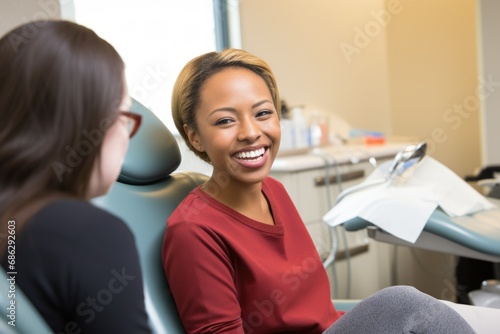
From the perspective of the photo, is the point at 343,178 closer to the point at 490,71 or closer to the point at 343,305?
the point at 490,71

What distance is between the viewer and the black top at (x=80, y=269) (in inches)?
25.5

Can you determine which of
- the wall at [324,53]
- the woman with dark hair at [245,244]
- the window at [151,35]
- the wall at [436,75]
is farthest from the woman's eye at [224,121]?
the wall at [436,75]

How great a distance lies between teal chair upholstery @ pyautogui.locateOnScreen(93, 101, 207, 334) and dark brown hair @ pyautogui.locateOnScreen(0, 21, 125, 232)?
0.63 m

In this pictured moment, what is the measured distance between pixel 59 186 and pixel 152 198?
2.31 feet

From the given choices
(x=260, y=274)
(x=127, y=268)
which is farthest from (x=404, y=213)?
(x=127, y=268)

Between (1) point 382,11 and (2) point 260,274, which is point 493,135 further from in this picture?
(2) point 260,274

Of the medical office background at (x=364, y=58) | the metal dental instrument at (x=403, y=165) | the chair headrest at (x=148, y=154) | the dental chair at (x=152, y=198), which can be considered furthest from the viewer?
the medical office background at (x=364, y=58)

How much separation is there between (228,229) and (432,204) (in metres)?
0.59

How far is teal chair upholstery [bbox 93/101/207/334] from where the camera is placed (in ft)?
4.18

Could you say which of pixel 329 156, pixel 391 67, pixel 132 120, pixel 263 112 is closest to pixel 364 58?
pixel 391 67

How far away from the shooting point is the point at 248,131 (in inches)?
50.5

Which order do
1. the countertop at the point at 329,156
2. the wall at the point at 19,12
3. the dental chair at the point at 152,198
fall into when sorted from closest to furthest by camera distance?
the dental chair at the point at 152,198
the wall at the point at 19,12
the countertop at the point at 329,156

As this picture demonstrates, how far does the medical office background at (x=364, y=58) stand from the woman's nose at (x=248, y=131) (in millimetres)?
1181

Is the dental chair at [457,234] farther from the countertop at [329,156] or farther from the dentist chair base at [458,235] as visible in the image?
the countertop at [329,156]
